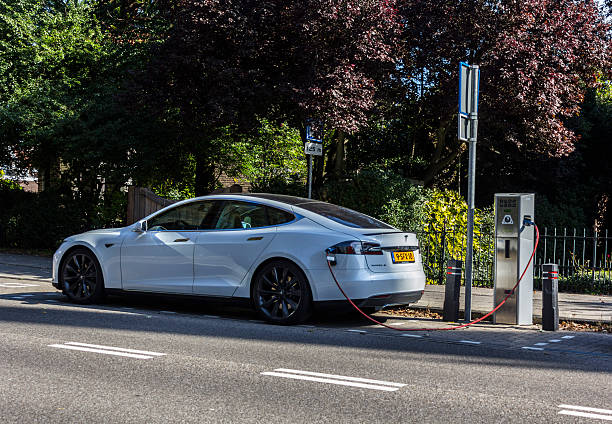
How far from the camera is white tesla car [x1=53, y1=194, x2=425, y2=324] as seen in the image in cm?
836

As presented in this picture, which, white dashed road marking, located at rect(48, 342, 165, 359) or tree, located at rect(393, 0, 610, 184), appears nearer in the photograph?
white dashed road marking, located at rect(48, 342, 165, 359)

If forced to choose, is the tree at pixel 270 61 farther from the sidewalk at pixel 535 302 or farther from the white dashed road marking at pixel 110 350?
the white dashed road marking at pixel 110 350

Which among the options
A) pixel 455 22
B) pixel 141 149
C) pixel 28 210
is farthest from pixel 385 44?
pixel 28 210

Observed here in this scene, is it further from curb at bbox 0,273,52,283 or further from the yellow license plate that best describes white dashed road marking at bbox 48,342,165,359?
curb at bbox 0,273,52,283

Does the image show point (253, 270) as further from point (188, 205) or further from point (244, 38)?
point (244, 38)

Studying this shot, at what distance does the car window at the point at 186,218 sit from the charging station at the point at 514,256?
12.4 feet

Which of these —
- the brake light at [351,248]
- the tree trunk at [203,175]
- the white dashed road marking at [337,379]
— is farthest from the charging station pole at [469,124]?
the tree trunk at [203,175]

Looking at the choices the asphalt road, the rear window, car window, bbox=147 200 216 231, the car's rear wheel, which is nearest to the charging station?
the asphalt road

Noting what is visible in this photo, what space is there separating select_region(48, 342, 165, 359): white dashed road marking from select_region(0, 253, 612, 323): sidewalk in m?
4.76

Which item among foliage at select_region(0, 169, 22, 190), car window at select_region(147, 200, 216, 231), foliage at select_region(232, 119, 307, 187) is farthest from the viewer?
foliage at select_region(0, 169, 22, 190)

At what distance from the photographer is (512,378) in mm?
6086

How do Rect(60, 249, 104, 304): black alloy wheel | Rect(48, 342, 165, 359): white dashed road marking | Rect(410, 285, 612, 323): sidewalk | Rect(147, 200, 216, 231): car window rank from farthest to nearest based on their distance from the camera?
Rect(60, 249, 104, 304): black alloy wheel, Rect(410, 285, 612, 323): sidewalk, Rect(147, 200, 216, 231): car window, Rect(48, 342, 165, 359): white dashed road marking

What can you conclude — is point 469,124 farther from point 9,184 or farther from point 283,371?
point 9,184

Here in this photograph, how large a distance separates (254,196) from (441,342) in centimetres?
307
